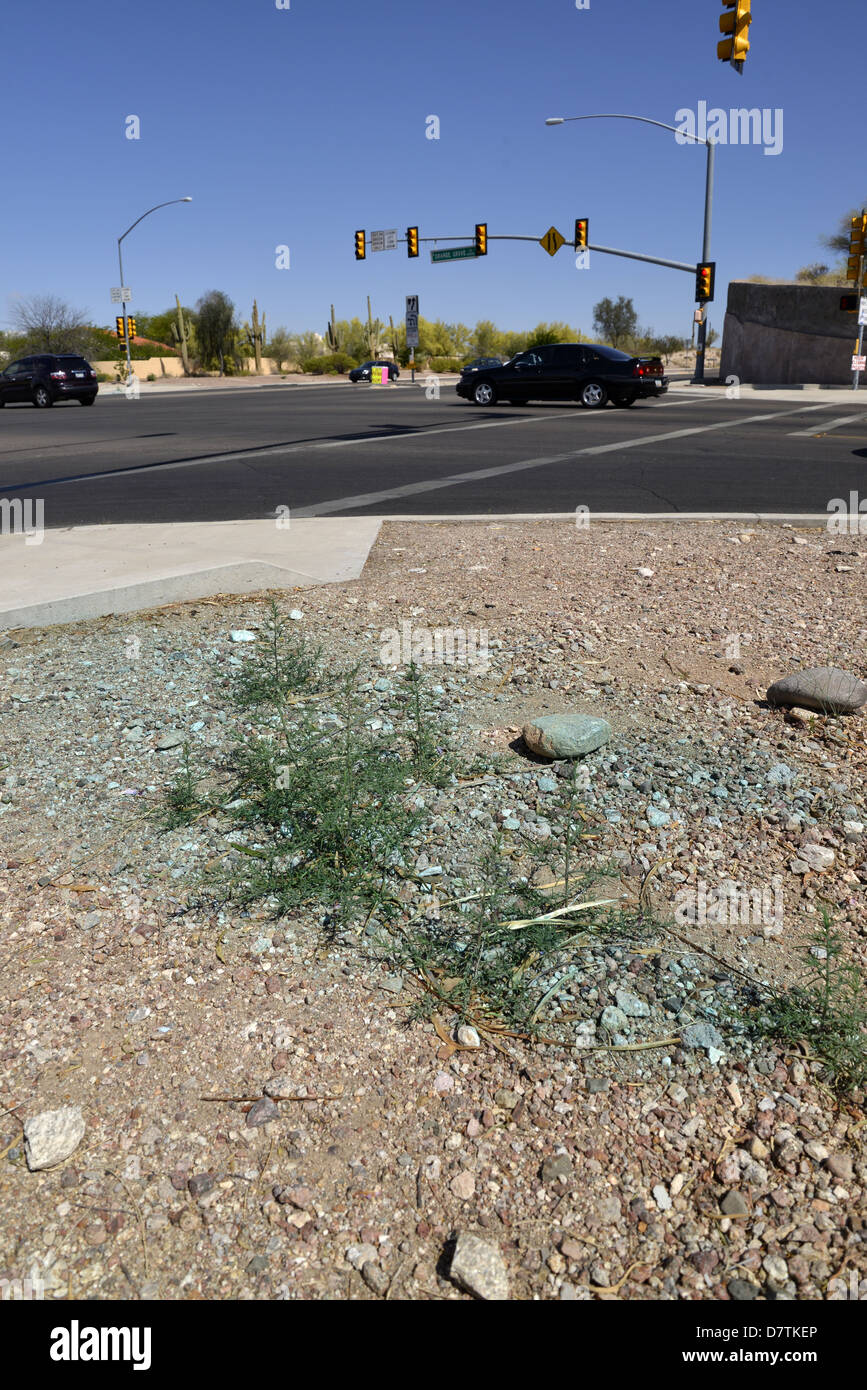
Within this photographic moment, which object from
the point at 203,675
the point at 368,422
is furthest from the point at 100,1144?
the point at 368,422

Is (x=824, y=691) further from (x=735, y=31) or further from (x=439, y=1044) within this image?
(x=735, y=31)

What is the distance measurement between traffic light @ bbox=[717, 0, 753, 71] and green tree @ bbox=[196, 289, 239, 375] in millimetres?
64650

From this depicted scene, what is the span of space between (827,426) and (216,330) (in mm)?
61795

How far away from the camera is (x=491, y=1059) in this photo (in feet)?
9.30

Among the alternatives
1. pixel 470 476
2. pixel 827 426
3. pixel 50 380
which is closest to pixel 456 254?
pixel 50 380

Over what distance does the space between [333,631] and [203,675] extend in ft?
3.00

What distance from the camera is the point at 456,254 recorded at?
45656 mm

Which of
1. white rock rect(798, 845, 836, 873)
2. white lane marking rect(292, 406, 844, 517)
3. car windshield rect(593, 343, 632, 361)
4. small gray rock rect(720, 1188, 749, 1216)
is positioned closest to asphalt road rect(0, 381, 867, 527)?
white lane marking rect(292, 406, 844, 517)

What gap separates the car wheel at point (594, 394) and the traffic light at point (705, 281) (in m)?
17.7

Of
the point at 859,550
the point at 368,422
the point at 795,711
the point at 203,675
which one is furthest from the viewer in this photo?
the point at 368,422

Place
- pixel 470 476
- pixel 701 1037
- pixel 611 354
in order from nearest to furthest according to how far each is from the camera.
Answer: pixel 701 1037, pixel 470 476, pixel 611 354

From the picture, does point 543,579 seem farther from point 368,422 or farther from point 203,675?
point 368,422
